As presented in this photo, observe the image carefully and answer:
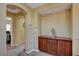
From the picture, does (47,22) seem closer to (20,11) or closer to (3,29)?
(20,11)

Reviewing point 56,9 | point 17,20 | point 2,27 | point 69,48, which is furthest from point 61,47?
point 2,27

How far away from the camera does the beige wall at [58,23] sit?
1.98 meters

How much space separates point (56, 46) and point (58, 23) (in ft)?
1.51

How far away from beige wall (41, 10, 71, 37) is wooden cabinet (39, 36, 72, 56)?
0.38 ft

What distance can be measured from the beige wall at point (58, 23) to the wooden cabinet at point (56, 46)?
0.38 feet

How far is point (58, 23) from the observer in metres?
2.09

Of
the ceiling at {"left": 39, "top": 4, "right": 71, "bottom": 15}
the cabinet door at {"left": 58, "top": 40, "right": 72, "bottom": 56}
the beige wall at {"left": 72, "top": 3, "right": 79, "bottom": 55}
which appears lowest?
the cabinet door at {"left": 58, "top": 40, "right": 72, "bottom": 56}

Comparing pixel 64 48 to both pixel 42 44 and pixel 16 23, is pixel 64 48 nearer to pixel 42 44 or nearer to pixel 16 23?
pixel 42 44

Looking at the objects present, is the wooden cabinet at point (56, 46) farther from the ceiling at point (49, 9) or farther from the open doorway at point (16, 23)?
the ceiling at point (49, 9)

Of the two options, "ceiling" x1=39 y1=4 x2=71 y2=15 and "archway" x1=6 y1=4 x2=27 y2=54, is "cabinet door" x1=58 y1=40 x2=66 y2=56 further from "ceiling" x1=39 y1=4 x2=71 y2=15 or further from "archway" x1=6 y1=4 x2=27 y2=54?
"archway" x1=6 y1=4 x2=27 y2=54

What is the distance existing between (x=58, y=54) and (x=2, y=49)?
3.40 feet

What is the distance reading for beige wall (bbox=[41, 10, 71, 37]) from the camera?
1979mm

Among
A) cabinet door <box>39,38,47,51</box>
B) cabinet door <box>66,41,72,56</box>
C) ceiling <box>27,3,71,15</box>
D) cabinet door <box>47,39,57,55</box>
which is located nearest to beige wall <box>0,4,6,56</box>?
ceiling <box>27,3,71,15</box>

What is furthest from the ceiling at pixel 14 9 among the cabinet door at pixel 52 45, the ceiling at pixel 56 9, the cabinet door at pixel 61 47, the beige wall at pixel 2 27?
the cabinet door at pixel 61 47
